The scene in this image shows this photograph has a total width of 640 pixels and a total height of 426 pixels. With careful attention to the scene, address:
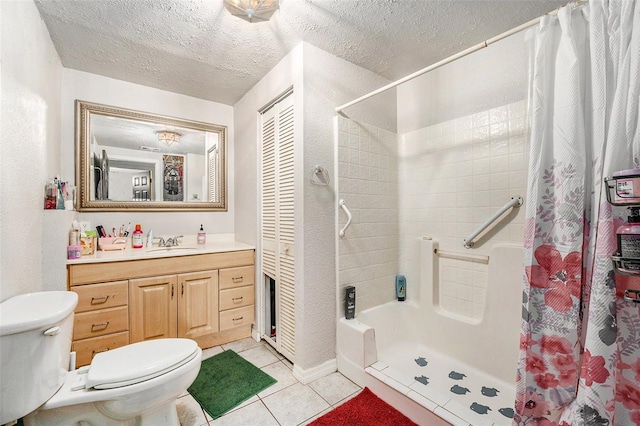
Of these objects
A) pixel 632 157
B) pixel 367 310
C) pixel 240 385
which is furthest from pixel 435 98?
pixel 240 385

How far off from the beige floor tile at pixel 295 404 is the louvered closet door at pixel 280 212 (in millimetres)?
273

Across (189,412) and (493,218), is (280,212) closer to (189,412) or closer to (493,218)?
(189,412)

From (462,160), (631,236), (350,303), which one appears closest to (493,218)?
(462,160)

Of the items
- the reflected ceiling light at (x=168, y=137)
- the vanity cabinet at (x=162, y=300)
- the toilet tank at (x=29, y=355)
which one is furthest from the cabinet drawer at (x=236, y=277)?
the reflected ceiling light at (x=168, y=137)

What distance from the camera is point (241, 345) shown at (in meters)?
2.32

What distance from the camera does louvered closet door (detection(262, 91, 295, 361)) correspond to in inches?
77.9

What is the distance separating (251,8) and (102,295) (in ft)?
6.54

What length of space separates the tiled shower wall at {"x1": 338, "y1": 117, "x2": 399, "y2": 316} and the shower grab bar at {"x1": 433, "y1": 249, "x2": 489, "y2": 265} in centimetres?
36

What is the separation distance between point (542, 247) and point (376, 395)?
4.04ft

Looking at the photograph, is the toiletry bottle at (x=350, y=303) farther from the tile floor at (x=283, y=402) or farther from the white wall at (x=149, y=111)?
the white wall at (x=149, y=111)

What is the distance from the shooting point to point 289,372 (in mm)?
1906

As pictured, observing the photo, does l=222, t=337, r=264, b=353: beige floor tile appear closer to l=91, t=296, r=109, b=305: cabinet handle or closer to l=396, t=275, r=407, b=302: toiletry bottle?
l=91, t=296, r=109, b=305: cabinet handle

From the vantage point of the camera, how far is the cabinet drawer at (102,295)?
5.83 ft

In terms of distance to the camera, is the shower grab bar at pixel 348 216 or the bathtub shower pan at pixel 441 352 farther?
the shower grab bar at pixel 348 216
